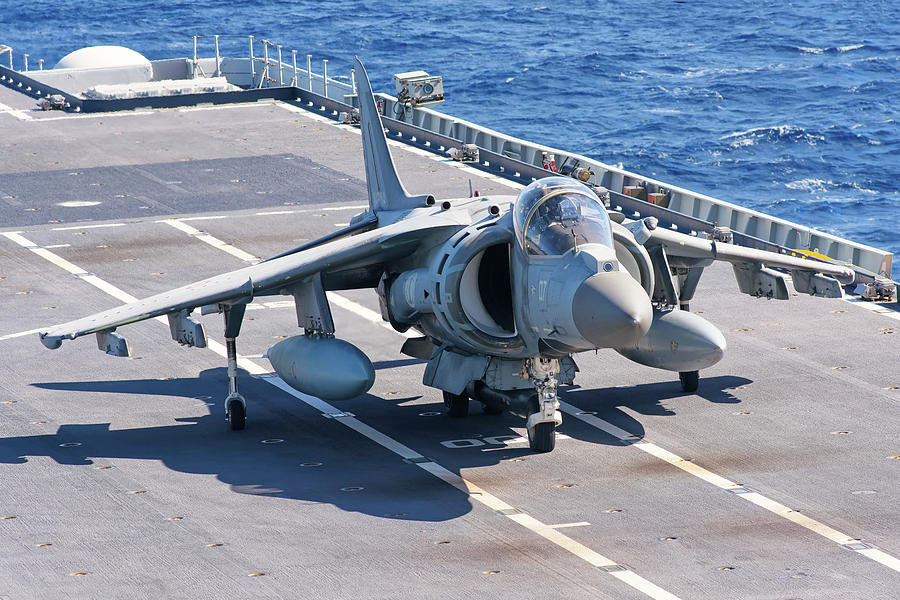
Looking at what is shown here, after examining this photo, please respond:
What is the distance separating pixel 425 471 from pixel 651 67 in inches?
3155

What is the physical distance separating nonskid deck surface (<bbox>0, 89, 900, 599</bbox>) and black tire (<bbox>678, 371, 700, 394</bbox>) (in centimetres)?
18

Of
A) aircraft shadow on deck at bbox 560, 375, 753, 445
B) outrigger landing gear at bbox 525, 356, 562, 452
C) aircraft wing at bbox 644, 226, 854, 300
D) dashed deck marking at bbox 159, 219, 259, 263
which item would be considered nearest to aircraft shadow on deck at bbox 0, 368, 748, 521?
aircraft shadow on deck at bbox 560, 375, 753, 445

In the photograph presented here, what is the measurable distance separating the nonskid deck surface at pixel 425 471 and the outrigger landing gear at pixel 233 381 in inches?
14.7

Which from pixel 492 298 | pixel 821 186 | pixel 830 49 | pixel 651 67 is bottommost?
pixel 821 186

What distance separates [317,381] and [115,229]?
19950 millimetres

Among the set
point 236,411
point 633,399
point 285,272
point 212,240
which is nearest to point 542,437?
point 633,399

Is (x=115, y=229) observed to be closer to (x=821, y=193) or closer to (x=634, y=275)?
(x=634, y=275)

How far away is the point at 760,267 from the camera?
2831 cm

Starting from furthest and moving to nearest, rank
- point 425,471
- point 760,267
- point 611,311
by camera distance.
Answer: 1. point 760,267
2. point 425,471
3. point 611,311

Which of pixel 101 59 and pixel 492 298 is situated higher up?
pixel 492 298

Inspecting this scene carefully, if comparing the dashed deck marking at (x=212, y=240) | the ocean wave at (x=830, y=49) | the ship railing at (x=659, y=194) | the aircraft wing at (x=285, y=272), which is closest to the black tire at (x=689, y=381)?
the aircraft wing at (x=285, y=272)

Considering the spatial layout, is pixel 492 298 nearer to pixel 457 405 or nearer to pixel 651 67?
pixel 457 405

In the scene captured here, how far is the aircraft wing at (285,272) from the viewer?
24500 mm

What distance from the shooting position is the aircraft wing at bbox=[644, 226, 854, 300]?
27.3 m
